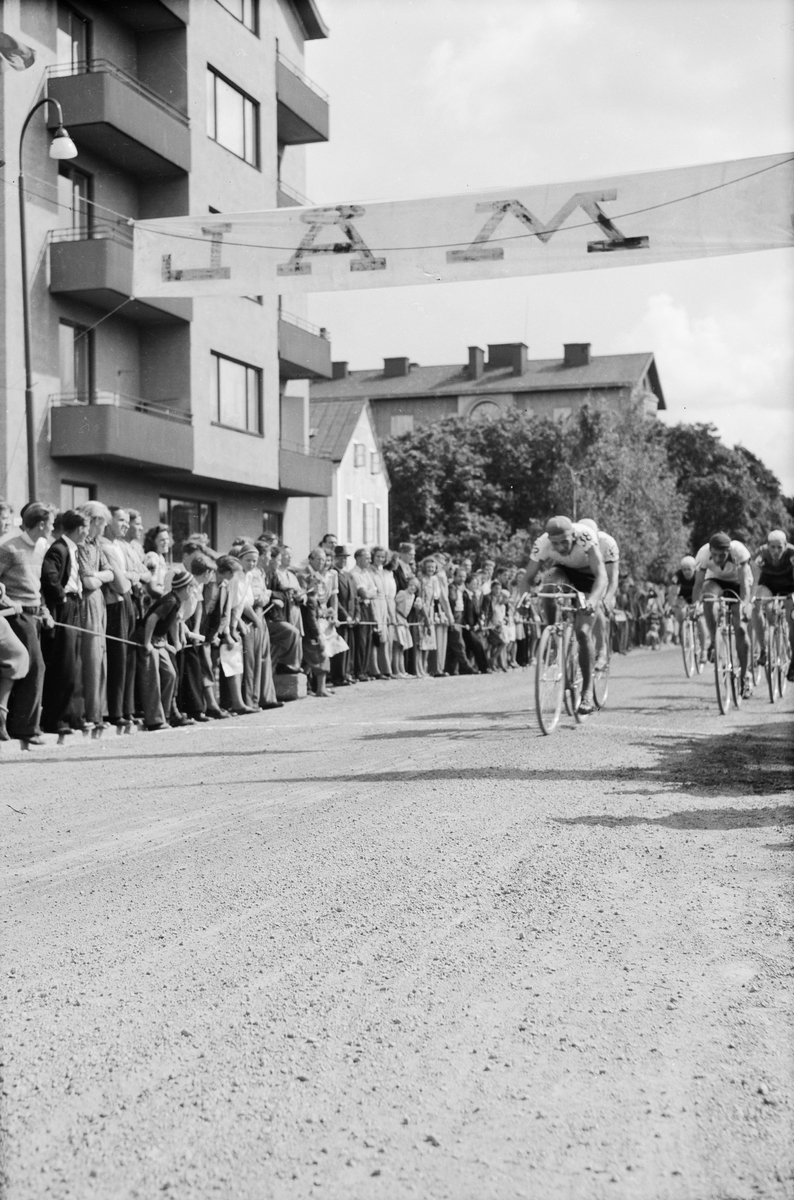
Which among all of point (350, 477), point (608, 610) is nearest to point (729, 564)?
point (608, 610)

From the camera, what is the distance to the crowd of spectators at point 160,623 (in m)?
11.3

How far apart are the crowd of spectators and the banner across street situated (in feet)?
9.49

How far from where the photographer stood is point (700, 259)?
12680 millimetres

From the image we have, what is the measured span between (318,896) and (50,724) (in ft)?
21.8

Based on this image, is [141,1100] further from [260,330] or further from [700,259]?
[260,330]

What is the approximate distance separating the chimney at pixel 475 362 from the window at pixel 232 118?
248ft

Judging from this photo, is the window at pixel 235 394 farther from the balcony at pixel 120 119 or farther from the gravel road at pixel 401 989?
the gravel road at pixel 401 989

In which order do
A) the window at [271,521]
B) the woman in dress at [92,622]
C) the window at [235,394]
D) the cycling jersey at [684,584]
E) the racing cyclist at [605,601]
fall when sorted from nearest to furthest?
the woman in dress at [92,622]
the racing cyclist at [605,601]
the cycling jersey at [684,584]
the window at [235,394]
the window at [271,521]

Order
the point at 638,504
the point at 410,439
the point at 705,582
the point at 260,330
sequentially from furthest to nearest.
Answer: the point at 410,439
the point at 638,504
the point at 260,330
the point at 705,582

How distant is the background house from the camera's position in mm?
62406

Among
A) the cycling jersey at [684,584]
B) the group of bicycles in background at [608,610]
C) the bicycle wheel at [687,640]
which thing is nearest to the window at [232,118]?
the cycling jersey at [684,584]

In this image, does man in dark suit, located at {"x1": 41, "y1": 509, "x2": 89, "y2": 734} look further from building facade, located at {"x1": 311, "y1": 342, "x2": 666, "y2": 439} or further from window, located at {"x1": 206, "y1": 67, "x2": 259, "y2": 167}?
building facade, located at {"x1": 311, "y1": 342, "x2": 666, "y2": 439}

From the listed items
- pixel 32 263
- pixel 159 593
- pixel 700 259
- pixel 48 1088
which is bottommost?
pixel 48 1088

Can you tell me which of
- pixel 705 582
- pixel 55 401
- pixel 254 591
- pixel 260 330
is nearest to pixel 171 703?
pixel 254 591
